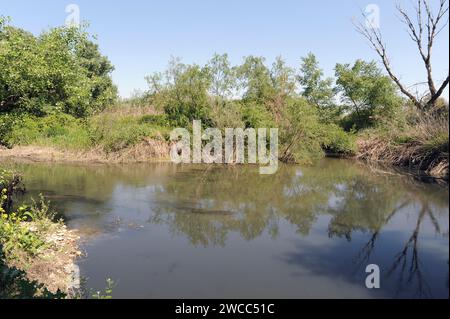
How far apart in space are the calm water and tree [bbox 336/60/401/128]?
13.2m

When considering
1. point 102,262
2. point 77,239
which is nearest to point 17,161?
point 77,239

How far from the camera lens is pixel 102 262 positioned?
698cm

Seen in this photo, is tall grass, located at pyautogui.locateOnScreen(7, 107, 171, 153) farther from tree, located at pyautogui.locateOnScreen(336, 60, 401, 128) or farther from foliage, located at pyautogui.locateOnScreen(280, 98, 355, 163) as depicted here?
tree, located at pyautogui.locateOnScreen(336, 60, 401, 128)

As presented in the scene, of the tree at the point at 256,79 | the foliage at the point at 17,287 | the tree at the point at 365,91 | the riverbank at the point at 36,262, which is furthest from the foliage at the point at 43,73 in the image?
the tree at the point at 365,91

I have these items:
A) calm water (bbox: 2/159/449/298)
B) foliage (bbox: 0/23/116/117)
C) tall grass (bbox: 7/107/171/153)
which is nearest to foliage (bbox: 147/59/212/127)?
tall grass (bbox: 7/107/171/153)

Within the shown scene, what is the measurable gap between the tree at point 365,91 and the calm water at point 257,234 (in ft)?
43.2

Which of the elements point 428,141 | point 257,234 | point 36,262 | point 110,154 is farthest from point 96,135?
point 428,141

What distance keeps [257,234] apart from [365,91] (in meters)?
22.2

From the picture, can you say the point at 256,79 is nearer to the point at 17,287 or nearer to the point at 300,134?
the point at 300,134

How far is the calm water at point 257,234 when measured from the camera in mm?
5898

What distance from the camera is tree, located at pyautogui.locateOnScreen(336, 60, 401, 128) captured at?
2666cm

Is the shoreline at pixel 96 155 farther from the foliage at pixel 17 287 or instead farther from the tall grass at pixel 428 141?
the foliage at pixel 17 287

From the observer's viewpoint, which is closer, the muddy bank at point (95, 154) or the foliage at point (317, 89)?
the muddy bank at point (95, 154)
